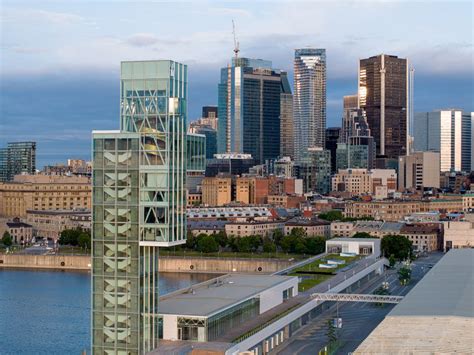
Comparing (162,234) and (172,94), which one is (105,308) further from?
(172,94)

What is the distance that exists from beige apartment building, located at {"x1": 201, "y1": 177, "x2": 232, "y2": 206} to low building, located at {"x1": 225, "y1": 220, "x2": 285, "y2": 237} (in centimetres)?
5129

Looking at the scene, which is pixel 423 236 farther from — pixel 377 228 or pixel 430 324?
pixel 430 324

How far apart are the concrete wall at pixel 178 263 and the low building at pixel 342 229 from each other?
20.6m

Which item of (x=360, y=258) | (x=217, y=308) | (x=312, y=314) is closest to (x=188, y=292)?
(x=217, y=308)

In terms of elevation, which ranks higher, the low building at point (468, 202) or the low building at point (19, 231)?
the low building at point (468, 202)

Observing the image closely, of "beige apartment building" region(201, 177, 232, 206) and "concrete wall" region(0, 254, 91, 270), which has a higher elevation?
"beige apartment building" region(201, 177, 232, 206)

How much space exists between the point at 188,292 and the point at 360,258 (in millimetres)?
31010

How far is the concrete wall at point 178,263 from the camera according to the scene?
278 feet

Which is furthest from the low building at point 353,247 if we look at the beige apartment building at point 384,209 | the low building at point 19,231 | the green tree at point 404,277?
the beige apartment building at point 384,209

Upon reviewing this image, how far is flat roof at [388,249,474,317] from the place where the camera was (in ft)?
122

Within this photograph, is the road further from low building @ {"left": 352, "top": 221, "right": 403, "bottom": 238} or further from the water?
low building @ {"left": 352, "top": 221, "right": 403, "bottom": 238}

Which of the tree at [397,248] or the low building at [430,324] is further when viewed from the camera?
the tree at [397,248]

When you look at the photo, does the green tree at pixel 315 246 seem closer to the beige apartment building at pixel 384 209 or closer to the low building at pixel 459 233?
the low building at pixel 459 233

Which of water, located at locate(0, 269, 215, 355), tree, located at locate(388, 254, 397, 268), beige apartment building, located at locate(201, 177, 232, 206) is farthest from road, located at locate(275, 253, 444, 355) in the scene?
beige apartment building, located at locate(201, 177, 232, 206)
